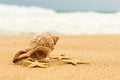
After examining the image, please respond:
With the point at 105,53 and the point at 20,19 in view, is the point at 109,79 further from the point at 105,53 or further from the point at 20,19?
the point at 20,19

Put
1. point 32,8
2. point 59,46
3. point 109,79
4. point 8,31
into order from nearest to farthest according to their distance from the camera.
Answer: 1. point 109,79
2. point 59,46
3. point 8,31
4. point 32,8

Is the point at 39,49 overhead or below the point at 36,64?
overhead

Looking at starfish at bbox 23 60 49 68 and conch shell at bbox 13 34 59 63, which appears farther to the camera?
conch shell at bbox 13 34 59 63

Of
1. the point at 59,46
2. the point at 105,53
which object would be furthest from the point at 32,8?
the point at 105,53

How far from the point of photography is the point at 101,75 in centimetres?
291

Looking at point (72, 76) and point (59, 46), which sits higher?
point (59, 46)

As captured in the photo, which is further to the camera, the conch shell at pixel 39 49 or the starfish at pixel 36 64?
the conch shell at pixel 39 49

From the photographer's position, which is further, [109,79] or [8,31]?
[8,31]

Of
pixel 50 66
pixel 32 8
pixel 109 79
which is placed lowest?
pixel 109 79

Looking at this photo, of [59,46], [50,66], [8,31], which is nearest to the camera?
[50,66]

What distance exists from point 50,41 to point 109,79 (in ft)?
3.05

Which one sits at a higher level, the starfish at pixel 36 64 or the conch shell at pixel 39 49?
the conch shell at pixel 39 49

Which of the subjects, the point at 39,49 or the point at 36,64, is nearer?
the point at 36,64

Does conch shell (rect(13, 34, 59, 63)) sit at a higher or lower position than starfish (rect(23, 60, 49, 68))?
higher
